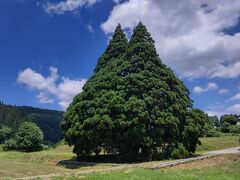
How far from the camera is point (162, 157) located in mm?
30906

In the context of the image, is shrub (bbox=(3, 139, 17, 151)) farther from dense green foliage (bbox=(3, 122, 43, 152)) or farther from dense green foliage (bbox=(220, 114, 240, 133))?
dense green foliage (bbox=(220, 114, 240, 133))

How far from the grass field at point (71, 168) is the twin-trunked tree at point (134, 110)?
9.97ft

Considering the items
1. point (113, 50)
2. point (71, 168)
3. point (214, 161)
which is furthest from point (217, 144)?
point (71, 168)

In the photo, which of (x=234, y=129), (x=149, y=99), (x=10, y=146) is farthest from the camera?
(x=234, y=129)

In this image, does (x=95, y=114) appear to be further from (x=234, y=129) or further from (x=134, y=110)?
(x=234, y=129)

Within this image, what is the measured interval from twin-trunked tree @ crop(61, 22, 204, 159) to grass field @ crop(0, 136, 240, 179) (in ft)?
9.97

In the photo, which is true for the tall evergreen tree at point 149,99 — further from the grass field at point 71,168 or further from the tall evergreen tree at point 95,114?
the grass field at point 71,168

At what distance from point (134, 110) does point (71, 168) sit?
645 centimetres

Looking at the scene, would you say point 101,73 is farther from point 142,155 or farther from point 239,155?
point 239,155

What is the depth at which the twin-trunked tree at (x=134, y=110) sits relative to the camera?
1179 inches

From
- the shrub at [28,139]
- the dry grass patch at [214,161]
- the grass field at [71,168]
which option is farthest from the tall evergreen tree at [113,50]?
the shrub at [28,139]

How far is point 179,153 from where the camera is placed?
103 feet

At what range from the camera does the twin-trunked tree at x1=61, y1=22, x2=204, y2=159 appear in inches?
1179

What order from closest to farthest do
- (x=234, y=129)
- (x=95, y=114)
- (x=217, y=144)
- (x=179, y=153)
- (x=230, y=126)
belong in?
(x=95, y=114), (x=179, y=153), (x=217, y=144), (x=234, y=129), (x=230, y=126)
